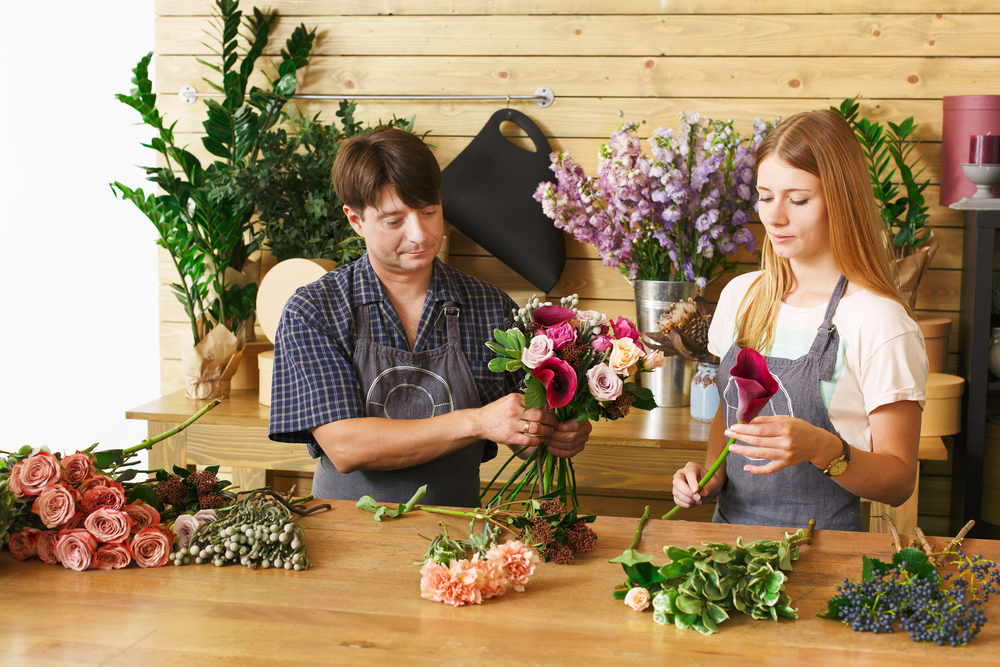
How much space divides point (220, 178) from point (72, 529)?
1607mm

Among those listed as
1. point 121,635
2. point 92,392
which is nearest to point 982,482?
point 121,635

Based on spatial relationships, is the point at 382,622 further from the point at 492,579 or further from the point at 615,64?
the point at 615,64

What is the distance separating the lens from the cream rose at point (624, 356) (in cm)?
133

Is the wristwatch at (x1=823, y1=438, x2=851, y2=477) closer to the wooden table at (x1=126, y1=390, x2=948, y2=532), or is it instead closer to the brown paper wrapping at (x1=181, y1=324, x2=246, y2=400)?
the wooden table at (x1=126, y1=390, x2=948, y2=532)

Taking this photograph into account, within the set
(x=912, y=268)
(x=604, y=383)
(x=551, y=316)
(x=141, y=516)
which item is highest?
(x=912, y=268)

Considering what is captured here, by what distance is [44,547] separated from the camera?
1220mm

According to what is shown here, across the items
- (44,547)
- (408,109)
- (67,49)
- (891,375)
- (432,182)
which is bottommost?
(44,547)

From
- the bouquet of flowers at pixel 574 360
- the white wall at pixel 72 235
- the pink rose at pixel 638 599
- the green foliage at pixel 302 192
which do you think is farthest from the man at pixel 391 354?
the white wall at pixel 72 235

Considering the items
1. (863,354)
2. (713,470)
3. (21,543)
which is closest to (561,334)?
(713,470)

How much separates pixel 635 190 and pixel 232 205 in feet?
4.20

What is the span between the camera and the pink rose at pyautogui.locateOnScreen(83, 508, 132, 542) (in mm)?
1209

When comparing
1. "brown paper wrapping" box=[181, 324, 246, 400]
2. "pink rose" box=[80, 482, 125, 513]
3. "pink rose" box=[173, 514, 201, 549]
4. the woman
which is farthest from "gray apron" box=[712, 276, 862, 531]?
"brown paper wrapping" box=[181, 324, 246, 400]

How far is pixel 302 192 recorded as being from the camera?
8.68ft

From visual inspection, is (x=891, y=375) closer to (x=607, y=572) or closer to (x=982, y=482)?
(x=607, y=572)
